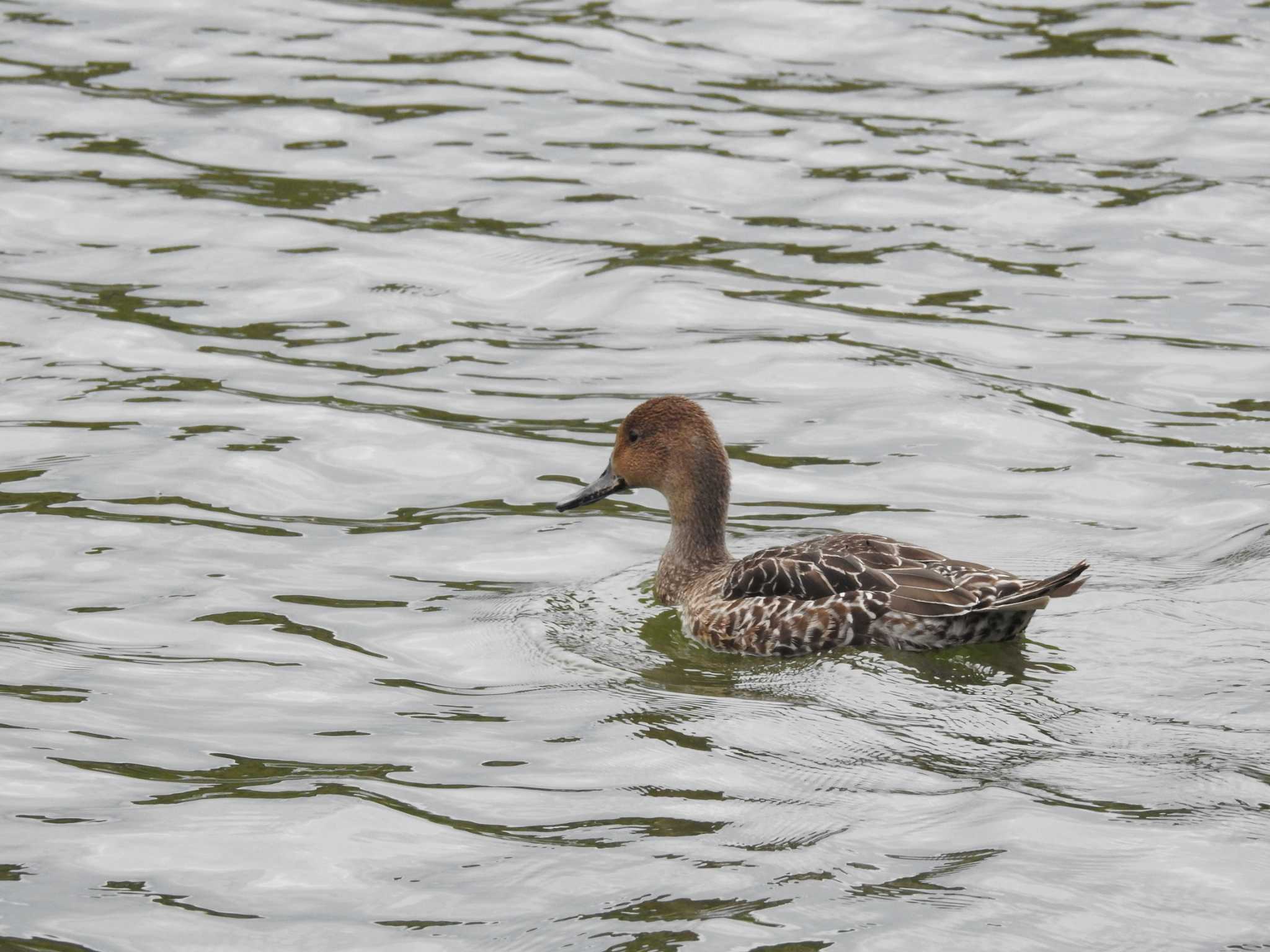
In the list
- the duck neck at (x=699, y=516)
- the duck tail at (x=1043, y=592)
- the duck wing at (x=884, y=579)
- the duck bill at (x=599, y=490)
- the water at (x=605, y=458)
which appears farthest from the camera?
the duck bill at (x=599, y=490)

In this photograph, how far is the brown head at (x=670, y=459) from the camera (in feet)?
30.8

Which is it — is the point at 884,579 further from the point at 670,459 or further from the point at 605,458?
the point at 605,458

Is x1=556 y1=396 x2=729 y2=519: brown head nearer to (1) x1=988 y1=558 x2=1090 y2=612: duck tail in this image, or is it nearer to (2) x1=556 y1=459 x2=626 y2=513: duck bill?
(2) x1=556 y1=459 x2=626 y2=513: duck bill

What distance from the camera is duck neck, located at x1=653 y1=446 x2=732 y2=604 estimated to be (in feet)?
30.5

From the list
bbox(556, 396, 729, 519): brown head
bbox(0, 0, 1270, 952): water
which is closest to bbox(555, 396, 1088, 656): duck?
bbox(556, 396, 729, 519): brown head

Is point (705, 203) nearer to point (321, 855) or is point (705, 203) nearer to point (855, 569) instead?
point (855, 569)

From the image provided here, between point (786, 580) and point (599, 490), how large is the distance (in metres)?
1.56

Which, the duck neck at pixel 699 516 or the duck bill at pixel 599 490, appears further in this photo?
the duck bill at pixel 599 490

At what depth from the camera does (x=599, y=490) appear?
9.70 metres

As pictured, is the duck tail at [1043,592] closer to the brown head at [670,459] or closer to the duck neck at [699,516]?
the duck neck at [699,516]

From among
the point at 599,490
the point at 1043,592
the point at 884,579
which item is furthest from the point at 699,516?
the point at 1043,592

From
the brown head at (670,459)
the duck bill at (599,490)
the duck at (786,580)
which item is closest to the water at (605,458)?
the duck at (786,580)

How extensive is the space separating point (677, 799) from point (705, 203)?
8.16 metres

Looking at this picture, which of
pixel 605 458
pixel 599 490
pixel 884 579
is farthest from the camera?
pixel 605 458
